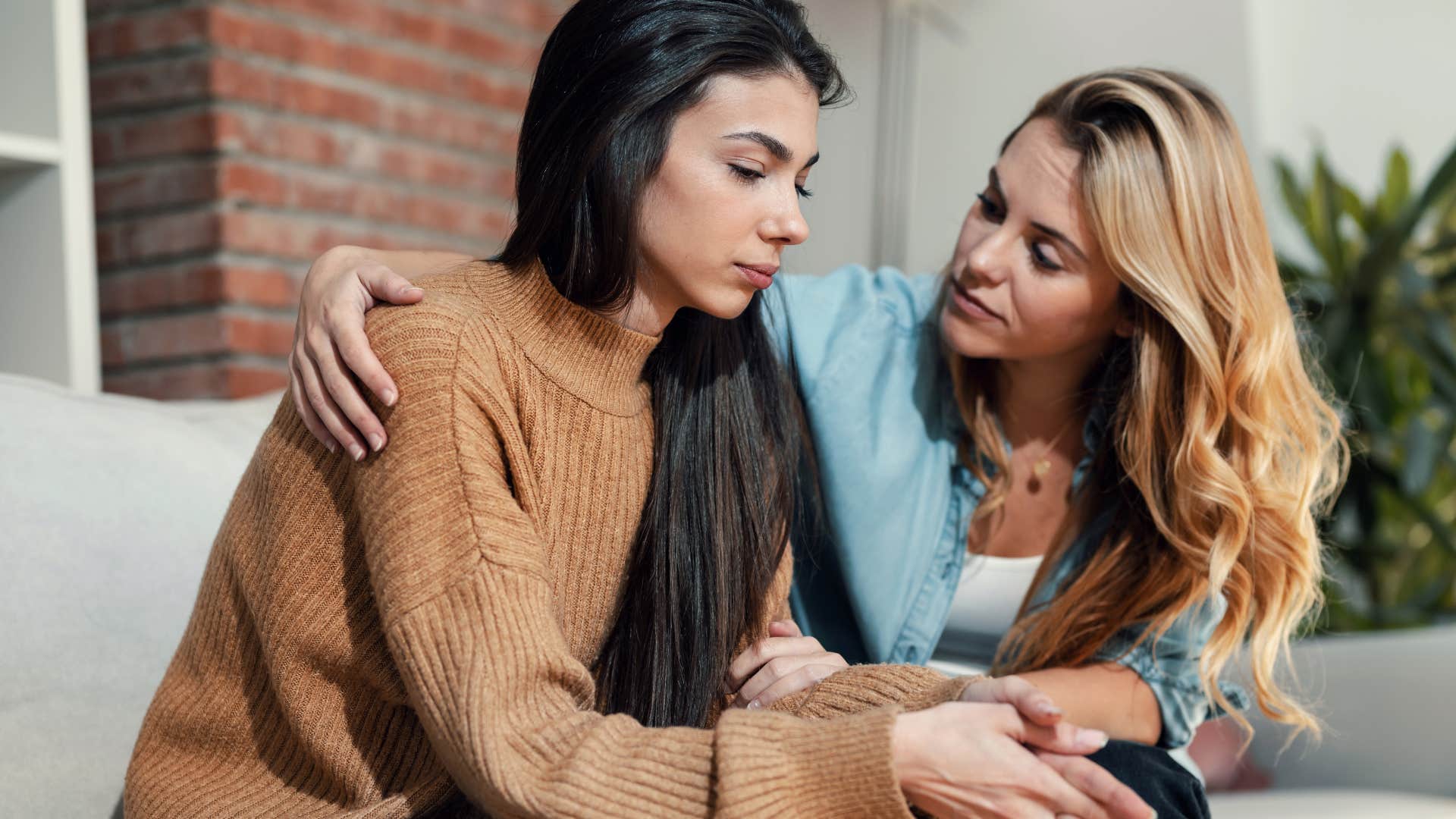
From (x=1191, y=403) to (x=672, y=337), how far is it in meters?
0.62

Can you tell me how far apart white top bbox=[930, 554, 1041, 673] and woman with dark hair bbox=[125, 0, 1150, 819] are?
470mm

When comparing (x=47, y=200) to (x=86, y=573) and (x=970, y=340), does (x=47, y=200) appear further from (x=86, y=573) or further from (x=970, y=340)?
(x=970, y=340)

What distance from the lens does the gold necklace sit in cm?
165

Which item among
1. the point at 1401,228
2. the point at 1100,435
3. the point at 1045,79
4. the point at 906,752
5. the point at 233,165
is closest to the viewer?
the point at 906,752

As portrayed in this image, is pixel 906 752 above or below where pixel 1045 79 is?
below

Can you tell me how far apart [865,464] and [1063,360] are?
0.94ft

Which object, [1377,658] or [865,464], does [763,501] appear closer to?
[865,464]

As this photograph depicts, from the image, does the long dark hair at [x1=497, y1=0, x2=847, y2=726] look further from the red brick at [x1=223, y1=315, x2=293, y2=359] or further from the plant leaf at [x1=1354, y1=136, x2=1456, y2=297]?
the plant leaf at [x1=1354, y1=136, x2=1456, y2=297]

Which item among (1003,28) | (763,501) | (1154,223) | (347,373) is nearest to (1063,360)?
(1154,223)

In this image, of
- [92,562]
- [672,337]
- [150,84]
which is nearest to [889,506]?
[672,337]

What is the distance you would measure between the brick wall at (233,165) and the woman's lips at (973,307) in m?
1.00

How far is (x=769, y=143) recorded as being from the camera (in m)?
1.06

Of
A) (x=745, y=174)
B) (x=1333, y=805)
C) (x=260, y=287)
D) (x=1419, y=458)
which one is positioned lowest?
(x=1333, y=805)

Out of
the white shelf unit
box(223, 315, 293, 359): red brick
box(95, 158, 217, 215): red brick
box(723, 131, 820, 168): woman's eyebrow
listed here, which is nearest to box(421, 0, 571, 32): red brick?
box(95, 158, 217, 215): red brick
